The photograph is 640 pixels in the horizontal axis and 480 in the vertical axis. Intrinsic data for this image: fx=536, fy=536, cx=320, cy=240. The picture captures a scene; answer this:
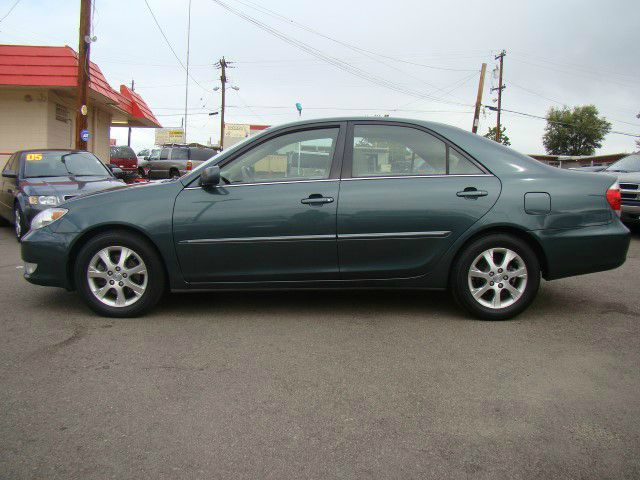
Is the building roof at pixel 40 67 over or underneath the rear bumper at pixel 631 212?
over

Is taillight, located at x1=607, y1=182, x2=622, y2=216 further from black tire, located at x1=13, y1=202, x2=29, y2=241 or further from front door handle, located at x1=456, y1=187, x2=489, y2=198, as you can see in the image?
black tire, located at x1=13, y1=202, x2=29, y2=241

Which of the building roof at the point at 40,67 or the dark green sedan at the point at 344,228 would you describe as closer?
the dark green sedan at the point at 344,228

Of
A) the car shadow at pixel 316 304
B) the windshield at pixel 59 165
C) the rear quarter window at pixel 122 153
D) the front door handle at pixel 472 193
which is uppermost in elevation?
the rear quarter window at pixel 122 153

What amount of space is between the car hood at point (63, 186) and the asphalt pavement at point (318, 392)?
11.5 ft

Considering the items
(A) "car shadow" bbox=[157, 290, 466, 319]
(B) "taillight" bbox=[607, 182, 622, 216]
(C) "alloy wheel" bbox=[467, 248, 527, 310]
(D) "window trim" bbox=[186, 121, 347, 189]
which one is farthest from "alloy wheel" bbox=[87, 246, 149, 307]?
(B) "taillight" bbox=[607, 182, 622, 216]

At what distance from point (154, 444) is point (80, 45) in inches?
573

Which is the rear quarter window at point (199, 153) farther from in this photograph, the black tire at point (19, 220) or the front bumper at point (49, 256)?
the front bumper at point (49, 256)

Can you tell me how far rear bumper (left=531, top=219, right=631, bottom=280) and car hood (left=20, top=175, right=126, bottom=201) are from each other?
602 centimetres

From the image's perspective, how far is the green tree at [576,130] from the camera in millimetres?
68188

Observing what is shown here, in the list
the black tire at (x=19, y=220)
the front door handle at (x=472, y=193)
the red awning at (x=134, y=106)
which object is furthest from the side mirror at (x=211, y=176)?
the red awning at (x=134, y=106)

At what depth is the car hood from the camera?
8.03 metres

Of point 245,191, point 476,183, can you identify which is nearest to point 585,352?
point 476,183

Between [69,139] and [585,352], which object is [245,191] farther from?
[69,139]

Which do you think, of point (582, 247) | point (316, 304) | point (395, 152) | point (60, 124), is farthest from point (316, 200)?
point (60, 124)
